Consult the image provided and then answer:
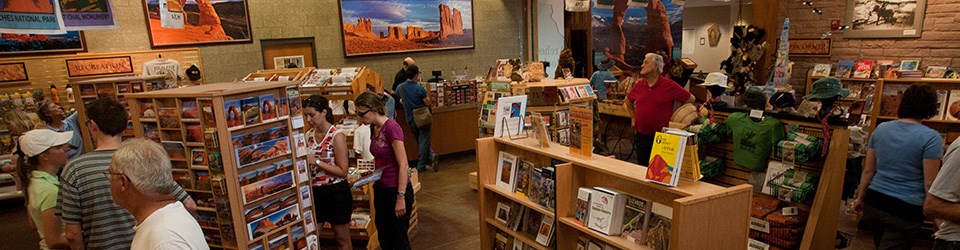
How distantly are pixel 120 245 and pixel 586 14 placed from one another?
938cm

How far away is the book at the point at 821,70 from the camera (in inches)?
275

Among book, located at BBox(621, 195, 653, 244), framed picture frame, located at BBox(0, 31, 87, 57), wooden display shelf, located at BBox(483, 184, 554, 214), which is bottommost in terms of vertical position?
wooden display shelf, located at BBox(483, 184, 554, 214)

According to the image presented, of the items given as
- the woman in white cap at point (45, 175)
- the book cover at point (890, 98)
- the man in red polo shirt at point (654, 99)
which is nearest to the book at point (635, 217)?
the man in red polo shirt at point (654, 99)

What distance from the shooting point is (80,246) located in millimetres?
2771

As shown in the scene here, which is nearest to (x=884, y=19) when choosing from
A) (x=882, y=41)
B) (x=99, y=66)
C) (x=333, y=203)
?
(x=882, y=41)

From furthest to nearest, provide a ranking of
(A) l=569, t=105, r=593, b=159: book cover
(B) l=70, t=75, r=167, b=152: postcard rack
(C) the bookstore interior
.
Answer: (B) l=70, t=75, r=167, b=152: postcard rack
(A) l=569, t=105, r=593, b=159: book cover
(C) the bookstore interior

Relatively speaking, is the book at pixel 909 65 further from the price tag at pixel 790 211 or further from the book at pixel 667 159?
the book at pixel 667 159

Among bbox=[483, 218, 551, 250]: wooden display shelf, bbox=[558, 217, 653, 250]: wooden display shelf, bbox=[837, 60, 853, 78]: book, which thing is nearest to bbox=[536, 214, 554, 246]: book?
bbox=[483, 218, 551, 250]: wooden display shelf

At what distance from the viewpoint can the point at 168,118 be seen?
3.30 metres

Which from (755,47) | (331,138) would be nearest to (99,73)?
(331,138)

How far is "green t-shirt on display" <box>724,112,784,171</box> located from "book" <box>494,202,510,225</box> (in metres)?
1.74

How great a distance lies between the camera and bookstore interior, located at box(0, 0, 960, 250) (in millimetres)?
2711

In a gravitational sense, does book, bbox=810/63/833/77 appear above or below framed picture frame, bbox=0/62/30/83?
below

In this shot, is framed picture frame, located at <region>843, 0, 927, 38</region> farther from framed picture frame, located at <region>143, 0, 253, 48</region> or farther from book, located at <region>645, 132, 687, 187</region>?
framed picture frame, located at <region>143, 0, 253, 48</region>
